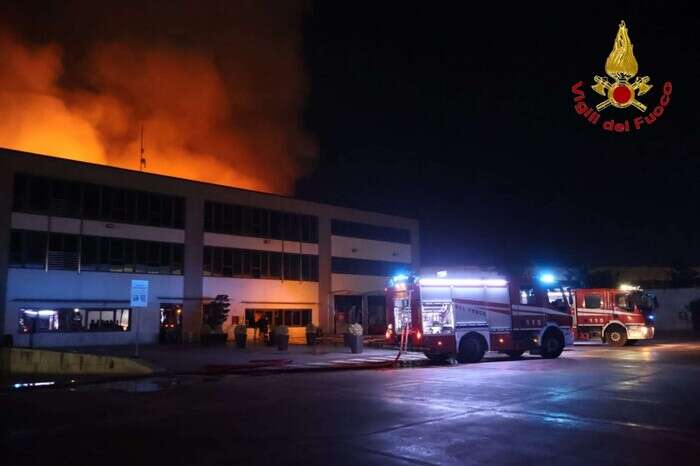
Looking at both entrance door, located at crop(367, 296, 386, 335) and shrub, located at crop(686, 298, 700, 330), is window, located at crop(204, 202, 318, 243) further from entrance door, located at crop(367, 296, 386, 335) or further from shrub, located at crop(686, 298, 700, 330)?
shrub, located at crop(686, 298, 700, 330)

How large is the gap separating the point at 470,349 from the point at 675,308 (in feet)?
97.3

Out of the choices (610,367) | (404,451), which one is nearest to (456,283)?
(610,367)

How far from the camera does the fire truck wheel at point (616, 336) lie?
86.6ft

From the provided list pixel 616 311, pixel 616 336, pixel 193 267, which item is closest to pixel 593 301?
pixel 616 311

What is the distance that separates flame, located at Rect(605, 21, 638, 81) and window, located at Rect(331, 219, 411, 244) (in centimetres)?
2860

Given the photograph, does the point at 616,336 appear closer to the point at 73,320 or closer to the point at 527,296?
the point at 527,296

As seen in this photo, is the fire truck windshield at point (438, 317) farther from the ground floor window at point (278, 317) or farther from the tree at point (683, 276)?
the tree at point (683, 276)

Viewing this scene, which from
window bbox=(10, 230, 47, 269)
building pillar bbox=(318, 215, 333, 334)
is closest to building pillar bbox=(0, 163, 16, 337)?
window bbox=(10, 230, 47, 269)

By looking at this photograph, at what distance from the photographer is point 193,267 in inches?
1358

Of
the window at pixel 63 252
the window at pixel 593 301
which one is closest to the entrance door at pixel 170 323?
the window at pixel 63 252

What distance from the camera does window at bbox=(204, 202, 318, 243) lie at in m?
36.0

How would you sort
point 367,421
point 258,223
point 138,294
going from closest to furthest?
point 367,421 < point 138,294 < point 258,223

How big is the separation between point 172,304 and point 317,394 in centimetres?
2346

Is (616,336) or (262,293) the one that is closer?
(616,336)
